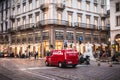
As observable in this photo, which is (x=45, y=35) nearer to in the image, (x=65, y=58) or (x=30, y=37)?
(x=30, y=37)

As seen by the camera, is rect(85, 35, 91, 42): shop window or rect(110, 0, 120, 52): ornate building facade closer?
rect(110, 0, 120, 52): ornate building facade

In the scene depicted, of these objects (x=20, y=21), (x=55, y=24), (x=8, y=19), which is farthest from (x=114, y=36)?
(x=8, y=19)

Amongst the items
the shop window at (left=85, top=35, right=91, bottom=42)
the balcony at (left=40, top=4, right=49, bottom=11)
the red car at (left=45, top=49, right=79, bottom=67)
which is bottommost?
the red car at (left=45, top=49, right=79, bottom=67)

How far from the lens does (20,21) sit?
5591 centimetres

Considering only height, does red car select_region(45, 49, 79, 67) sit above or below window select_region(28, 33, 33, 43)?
below

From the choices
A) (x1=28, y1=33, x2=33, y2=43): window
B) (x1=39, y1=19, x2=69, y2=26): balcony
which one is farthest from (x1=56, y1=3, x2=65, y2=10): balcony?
(x1=28, y1=33, x2=33, y2=43): window

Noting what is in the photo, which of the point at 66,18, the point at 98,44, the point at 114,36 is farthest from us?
the point at 98,44

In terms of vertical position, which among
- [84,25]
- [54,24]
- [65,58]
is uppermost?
[84,25]

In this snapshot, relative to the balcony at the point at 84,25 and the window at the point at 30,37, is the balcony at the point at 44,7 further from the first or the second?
the balcony at the point at 84,25

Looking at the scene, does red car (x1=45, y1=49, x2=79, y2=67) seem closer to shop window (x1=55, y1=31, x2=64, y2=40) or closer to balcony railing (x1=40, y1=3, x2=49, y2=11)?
shop window (x1=55, y1=31, x2=64, y2=40)

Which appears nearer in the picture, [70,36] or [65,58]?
[65,58]

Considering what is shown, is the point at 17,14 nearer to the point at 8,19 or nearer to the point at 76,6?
the point at 8,19

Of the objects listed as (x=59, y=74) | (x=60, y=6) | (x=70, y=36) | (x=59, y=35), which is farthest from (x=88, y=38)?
(x=59, y=74)

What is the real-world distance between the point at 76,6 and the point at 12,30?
17070 millimetres
